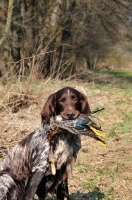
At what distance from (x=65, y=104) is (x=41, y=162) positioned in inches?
30.0

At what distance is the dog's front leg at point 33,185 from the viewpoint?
452 cm

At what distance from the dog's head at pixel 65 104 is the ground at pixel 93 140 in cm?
103

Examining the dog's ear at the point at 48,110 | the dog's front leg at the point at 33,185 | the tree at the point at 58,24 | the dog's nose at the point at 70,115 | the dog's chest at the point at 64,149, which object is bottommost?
the tree at the point at 58,24

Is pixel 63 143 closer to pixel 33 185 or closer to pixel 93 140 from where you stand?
pixel 33 185

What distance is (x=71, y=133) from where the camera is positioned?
15.3 ft

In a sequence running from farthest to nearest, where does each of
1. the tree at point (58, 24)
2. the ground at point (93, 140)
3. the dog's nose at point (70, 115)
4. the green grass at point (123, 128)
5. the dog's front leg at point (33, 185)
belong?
the tree at point (58, 24)
the green grass at point (123, 128)
the ground at point (93, 140)
the dog's nose at point (70, 115)
the dog's front leg at point (33, 185)

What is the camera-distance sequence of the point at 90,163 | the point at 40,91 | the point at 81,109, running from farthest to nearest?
the point at 40,91 → the point at 90,163 → the point at 81,109

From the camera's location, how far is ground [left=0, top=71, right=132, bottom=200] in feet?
19.6

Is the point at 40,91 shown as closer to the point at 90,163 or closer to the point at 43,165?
the point at 90,163

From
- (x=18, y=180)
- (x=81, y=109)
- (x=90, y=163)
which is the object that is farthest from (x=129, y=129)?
(x=18, y=180)

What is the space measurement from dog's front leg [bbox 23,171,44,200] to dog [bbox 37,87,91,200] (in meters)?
0.12

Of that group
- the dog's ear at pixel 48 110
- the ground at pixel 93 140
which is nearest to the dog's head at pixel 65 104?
the dog's ear at pixel 48 110

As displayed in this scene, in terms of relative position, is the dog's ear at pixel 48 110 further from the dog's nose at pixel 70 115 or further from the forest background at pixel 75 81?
the forest background at pixel 75 81

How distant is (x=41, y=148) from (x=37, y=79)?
23.2 feet
